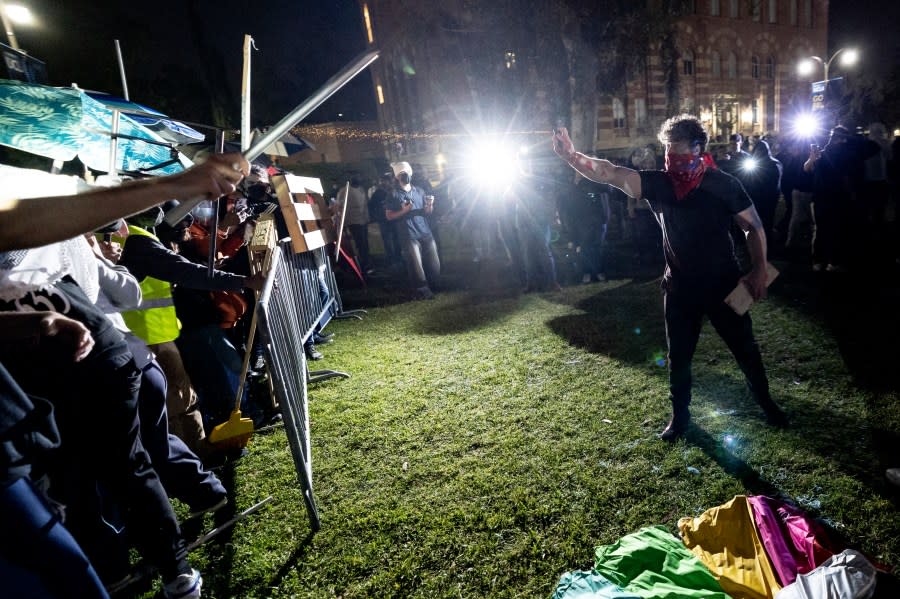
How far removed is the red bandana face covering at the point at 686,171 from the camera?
312 centimetres

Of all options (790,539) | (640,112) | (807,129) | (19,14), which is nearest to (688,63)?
(640,112)

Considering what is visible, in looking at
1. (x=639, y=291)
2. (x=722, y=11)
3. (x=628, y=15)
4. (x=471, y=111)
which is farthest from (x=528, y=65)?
(x=722, y=11)

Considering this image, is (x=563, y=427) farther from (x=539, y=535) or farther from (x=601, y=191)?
(x=601, y=191)

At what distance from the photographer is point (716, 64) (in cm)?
3406

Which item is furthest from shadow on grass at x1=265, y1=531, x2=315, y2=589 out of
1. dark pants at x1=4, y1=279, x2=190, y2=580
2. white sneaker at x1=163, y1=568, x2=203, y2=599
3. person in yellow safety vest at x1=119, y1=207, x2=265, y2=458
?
person in yellow safety vest at x1=119, y1=207, x2=265, y2=458

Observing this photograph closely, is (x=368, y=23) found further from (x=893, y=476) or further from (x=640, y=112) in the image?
(x=893, y=476)

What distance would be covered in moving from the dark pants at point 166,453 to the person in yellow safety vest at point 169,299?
748 millimetres

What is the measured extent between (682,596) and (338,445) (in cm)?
279

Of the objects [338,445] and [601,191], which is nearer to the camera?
[338,445]

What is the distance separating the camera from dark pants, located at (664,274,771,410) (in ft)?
10.6

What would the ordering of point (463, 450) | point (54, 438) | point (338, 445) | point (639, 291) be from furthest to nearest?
point (639, 291) → point (338, 445) → point (463, 450) → point (54, 438)

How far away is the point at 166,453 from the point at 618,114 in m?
35.3

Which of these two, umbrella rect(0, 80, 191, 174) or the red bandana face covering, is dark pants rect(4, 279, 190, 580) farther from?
the red bandana face covering

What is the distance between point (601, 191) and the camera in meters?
8.58
